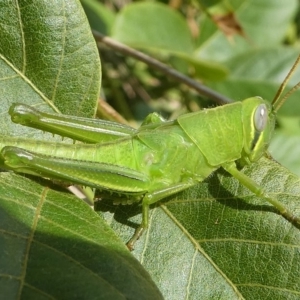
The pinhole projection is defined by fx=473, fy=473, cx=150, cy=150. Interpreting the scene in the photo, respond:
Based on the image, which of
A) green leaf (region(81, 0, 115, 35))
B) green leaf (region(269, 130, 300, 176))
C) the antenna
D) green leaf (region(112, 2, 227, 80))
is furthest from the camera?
green leaf (region(269, 130, 300, 176))

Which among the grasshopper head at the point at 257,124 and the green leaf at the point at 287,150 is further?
the green leaf at the point at 287,150

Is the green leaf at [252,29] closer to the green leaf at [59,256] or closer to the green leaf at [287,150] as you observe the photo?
the green leaf at [287,150]

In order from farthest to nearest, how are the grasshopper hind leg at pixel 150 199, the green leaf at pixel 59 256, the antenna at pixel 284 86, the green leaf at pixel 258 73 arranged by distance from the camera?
the green leaf at pixel 258 73 → the antenna at pixel 284 86 → the grasshopper hind leg at pixel 150 199 → the green leaf at pixel 59 256

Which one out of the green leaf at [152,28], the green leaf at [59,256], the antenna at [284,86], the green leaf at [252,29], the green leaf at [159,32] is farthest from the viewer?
the green leaf at [252,29]

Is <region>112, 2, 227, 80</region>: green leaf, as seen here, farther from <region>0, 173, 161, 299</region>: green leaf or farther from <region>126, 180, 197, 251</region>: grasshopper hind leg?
<region>0, 173, 161, 299</region>: green leaf

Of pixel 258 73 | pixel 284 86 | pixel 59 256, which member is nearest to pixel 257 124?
pixel 284 86

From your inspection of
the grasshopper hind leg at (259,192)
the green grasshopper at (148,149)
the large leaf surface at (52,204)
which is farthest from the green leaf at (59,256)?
the grasshopper hind leg at (259,192)

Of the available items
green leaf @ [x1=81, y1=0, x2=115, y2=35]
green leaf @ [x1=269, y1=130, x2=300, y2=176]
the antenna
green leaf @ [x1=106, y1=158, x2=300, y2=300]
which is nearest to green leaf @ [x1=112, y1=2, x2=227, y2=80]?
green leaf @ [x1=81, y1=0, x2=115, y2=35]

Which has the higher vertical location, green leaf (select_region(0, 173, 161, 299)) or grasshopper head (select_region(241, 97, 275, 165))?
grasshopper head (select_region(241, 97, 275, 165))

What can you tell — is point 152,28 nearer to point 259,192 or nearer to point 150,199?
point 150,199
